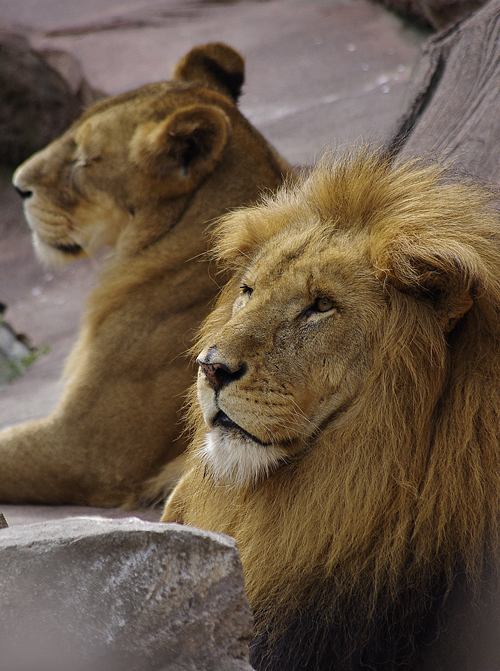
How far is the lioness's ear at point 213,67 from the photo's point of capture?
11.9ft

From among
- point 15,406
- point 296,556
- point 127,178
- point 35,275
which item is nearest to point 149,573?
point 296,556

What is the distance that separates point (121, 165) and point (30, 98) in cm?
578

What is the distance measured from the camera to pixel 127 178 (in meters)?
3.19

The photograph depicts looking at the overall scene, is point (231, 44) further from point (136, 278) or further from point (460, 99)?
point (136, 278)

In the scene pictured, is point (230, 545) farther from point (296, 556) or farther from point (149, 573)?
point (296, 556)

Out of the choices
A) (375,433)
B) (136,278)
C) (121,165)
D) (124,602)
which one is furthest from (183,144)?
(124,602)

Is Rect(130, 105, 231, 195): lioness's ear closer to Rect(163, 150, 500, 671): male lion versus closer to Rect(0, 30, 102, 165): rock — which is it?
Rect(163, 150, 500, 671): male lion

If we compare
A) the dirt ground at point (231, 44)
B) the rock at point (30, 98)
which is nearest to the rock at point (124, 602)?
the dirt ground at point (231, 44)

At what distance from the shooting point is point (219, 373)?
1663 mm

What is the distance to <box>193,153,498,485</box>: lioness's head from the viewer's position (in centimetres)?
164

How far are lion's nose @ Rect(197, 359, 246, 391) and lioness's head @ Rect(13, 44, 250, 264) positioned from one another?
5.04ft

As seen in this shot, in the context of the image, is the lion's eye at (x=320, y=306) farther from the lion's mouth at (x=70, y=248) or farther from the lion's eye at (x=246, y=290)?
the lion's mouth at (x=70, y=248)

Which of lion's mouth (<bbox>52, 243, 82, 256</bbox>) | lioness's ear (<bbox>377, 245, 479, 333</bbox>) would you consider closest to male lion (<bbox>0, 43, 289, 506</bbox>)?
lion's mouth (<bbox>52, 243, 82, 256</bbox>)

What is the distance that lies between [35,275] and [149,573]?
658 centimetres
